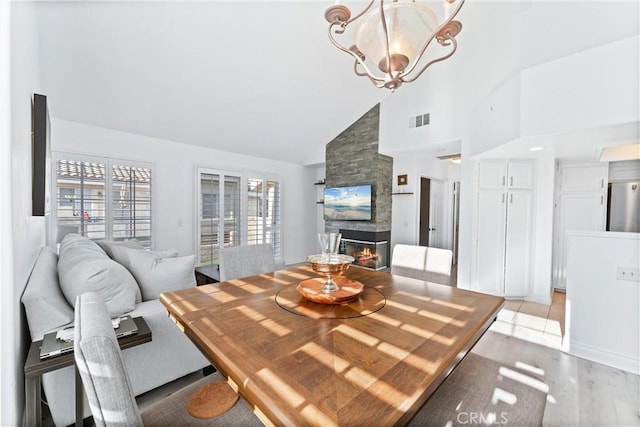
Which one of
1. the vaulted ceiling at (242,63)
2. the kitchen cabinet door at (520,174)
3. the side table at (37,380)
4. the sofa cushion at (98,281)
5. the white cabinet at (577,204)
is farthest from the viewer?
the white cabinet at (577,204)

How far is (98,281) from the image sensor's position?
1.60m

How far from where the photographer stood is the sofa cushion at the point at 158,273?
6.60ft

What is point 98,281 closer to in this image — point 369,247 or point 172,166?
point 172,166

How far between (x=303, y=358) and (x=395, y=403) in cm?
30

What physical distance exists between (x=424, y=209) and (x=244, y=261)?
4.39 meters

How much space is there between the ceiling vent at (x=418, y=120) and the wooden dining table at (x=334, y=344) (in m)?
3.53

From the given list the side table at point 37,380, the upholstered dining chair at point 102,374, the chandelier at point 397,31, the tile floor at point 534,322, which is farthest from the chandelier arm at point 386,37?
the tile floor at point 534,322

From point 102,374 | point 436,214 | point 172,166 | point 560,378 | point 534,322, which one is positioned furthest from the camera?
point 436,214

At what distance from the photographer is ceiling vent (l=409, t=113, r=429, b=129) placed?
169 inches

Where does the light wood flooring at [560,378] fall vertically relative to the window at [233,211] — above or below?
below

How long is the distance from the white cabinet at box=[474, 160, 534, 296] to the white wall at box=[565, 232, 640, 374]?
1353mm

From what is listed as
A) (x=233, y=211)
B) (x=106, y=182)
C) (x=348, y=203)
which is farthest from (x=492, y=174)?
(x=106, y=182)

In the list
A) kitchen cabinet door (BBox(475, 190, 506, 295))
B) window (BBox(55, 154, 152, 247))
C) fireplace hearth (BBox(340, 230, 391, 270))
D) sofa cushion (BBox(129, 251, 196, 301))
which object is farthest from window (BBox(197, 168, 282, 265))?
kitchen cabinet door (BBox(475, 190, 506, 295))

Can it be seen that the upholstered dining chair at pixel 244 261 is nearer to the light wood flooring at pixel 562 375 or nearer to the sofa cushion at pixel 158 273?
the sofa cushion at pixel 158 273
